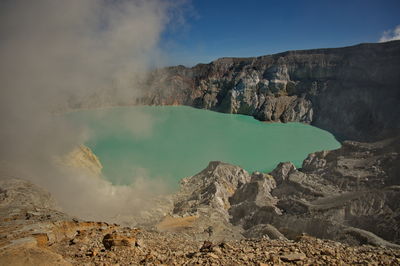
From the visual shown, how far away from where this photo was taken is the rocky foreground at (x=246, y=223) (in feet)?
14.8

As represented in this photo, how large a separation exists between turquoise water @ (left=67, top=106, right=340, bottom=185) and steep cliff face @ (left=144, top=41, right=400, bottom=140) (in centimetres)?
418

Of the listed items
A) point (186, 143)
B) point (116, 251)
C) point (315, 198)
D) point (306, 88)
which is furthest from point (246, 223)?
point (306, 88)

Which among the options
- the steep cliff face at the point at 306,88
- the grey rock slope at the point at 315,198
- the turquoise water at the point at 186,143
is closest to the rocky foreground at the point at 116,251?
the grey rock slope at the point at 315,198

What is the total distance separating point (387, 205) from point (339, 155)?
10.0 metres

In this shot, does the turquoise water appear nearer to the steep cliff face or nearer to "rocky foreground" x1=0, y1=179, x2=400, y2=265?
the steep cliff face

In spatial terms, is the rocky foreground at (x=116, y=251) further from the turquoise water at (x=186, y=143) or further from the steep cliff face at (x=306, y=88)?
the steep cliff face at (x=306, y=88)

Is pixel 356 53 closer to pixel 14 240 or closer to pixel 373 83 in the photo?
pixel 373 83

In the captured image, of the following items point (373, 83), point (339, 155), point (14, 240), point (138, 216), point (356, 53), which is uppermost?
point (356, 53)

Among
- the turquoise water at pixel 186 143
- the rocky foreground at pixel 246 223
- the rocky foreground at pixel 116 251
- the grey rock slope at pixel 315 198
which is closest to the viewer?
the rocky foreground at pixel 116 251

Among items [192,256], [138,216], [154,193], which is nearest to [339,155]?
[154,193]

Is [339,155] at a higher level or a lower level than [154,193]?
higher

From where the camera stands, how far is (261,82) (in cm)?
5259

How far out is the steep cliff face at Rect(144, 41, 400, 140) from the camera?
120 ft

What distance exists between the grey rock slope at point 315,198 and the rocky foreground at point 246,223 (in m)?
0.05
